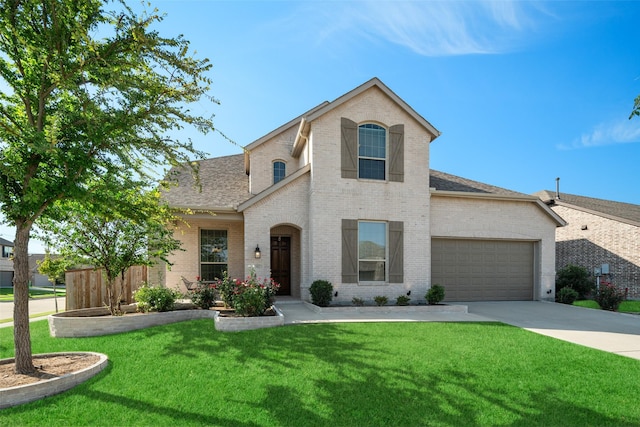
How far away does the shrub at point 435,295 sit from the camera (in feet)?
37.7

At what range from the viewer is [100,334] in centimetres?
796

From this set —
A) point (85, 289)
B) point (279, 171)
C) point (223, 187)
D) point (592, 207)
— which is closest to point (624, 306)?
point (592, 207)

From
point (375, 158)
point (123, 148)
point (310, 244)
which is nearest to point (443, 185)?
point (375, 158)

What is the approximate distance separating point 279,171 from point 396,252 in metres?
6.46

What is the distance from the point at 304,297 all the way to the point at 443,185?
24.3 feet

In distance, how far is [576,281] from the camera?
48.6 ft

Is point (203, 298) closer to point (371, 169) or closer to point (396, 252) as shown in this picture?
point (396, 252)

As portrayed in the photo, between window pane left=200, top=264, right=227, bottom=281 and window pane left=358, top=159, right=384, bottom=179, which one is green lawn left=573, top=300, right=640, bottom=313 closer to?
window pane left=358, top=159, right=384, bottom=179

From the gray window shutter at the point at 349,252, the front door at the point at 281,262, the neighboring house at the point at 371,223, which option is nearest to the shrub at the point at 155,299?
the neighboring house at the point at 371,223

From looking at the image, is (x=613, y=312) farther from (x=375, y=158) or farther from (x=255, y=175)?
(x=255, y=175)

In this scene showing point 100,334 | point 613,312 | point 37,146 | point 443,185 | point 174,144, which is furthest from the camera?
point 443,185

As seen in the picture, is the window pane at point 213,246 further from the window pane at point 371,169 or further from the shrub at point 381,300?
the shrub at point 381,300

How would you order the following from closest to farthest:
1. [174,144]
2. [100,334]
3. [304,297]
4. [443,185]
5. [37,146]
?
[37,146] < [174,144] < [100,334] < [304,297] < [443,185]

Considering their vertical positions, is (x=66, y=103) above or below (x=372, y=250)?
above
